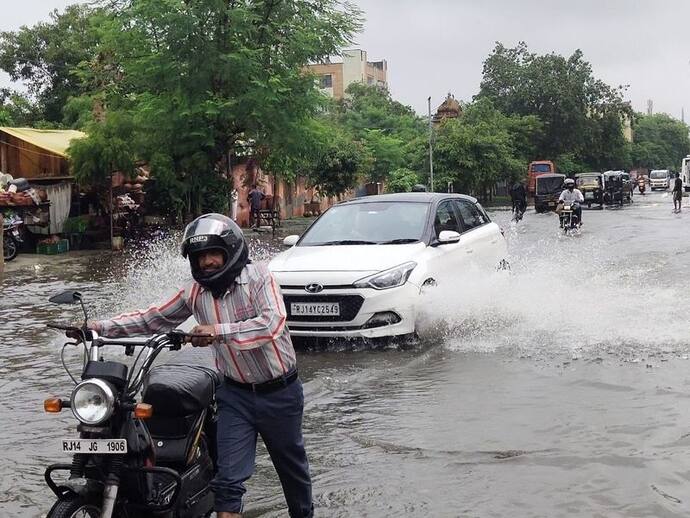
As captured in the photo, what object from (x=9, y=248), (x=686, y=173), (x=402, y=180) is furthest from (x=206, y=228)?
(x=686, y=173)

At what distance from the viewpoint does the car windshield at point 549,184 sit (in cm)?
4466

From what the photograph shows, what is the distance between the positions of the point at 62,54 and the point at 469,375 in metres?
36.4

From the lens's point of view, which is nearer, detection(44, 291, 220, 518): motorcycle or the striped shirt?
detection(44, 291, 220, 518): motorcycle

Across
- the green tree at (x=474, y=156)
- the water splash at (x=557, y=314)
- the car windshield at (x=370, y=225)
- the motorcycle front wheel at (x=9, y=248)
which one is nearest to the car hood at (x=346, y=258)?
the car windshield at (x=370, y=225)

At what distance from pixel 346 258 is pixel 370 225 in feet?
3.73

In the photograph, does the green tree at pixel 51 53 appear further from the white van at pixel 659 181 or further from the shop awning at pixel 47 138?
the white van at pixel 659 181

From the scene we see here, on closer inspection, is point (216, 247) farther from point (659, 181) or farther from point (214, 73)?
point (659, 181)

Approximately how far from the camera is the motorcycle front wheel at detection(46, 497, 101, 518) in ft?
11.0

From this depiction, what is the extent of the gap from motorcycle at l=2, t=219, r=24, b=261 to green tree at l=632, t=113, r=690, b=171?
10872cm

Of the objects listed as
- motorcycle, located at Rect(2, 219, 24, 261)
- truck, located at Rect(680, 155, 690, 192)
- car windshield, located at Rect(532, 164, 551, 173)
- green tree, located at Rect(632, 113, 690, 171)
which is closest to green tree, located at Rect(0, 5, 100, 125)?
motorcycle, located at Rect(2, 219, 24, 261)

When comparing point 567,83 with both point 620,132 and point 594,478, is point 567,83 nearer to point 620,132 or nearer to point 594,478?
point 620,132

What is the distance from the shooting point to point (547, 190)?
44.8m

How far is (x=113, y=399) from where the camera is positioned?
3.30 m

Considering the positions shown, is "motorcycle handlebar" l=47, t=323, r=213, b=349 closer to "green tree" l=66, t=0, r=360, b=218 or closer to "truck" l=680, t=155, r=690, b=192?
"green tree" l=66, t=0, r=360, b=218
